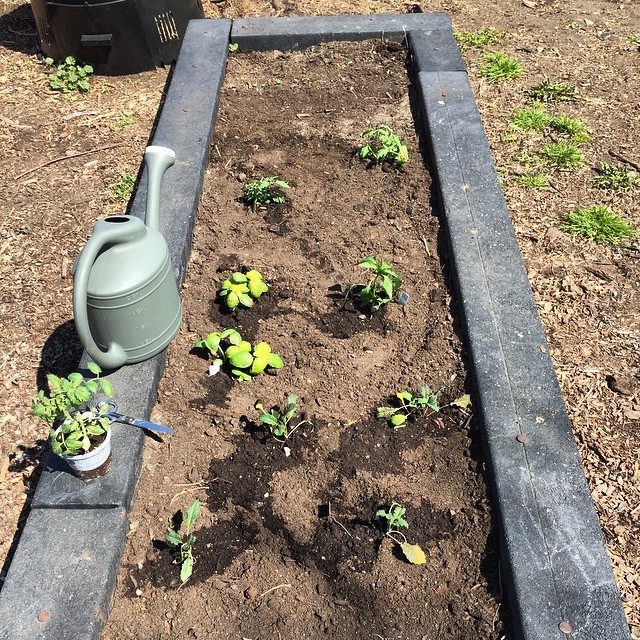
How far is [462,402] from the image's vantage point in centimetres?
303

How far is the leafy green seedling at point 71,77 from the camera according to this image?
217 inches

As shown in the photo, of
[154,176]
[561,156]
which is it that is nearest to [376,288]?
[154,176]

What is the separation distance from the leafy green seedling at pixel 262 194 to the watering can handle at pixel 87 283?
1510mm

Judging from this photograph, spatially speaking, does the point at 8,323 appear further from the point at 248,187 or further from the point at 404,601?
the point at 404,601

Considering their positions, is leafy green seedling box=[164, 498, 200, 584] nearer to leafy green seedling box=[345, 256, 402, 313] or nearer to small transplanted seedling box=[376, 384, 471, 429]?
small transplanted seedling box=[376, 384, 471, 429]

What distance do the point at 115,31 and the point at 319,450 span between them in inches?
161

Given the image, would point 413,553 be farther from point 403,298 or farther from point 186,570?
point 403,298

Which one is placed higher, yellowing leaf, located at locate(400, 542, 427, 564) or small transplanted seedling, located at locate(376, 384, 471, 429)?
small transplanted seedling, located at locate(376, 384, 471, 429)

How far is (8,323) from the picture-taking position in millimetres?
3654

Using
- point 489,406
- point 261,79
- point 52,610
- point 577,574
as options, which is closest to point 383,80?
point 261,79

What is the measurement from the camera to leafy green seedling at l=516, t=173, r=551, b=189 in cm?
441

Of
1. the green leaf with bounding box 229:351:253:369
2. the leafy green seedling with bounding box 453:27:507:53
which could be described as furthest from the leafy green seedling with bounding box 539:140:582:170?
the green leaf with bounding box 229:351:253:369

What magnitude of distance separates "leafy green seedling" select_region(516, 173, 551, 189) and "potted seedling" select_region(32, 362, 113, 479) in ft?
9.88

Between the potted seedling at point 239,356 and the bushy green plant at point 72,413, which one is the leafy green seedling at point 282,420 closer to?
the potted seedling at point 239,356
